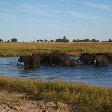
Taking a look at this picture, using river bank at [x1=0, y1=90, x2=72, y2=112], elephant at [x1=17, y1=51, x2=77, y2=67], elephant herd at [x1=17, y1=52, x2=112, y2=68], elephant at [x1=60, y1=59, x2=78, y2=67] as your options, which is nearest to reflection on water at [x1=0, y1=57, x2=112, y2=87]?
elephant at [x1=60, y1=59, x2=78, y2=67]

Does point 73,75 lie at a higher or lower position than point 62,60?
lower

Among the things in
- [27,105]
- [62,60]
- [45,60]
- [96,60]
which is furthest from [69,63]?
[27,105]

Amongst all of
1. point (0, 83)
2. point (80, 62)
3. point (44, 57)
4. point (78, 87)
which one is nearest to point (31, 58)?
point (44, 57)

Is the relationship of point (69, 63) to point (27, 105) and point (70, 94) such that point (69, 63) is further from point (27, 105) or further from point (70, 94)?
point (27, 105)

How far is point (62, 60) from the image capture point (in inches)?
1286

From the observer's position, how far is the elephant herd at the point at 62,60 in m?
32.0

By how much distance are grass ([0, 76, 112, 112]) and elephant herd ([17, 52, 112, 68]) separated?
1693 cm

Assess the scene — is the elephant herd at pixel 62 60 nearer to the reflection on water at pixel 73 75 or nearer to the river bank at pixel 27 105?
the reflection on water at pixel 73 75

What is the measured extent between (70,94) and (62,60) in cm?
2044

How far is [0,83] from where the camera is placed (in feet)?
50.9

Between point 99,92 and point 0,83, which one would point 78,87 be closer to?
point 99,92

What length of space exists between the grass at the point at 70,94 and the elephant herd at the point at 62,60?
666 inches

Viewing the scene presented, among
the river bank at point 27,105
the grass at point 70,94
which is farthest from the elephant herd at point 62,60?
the river bank at point 27,105

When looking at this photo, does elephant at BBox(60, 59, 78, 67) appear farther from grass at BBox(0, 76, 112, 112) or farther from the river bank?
the river bank
